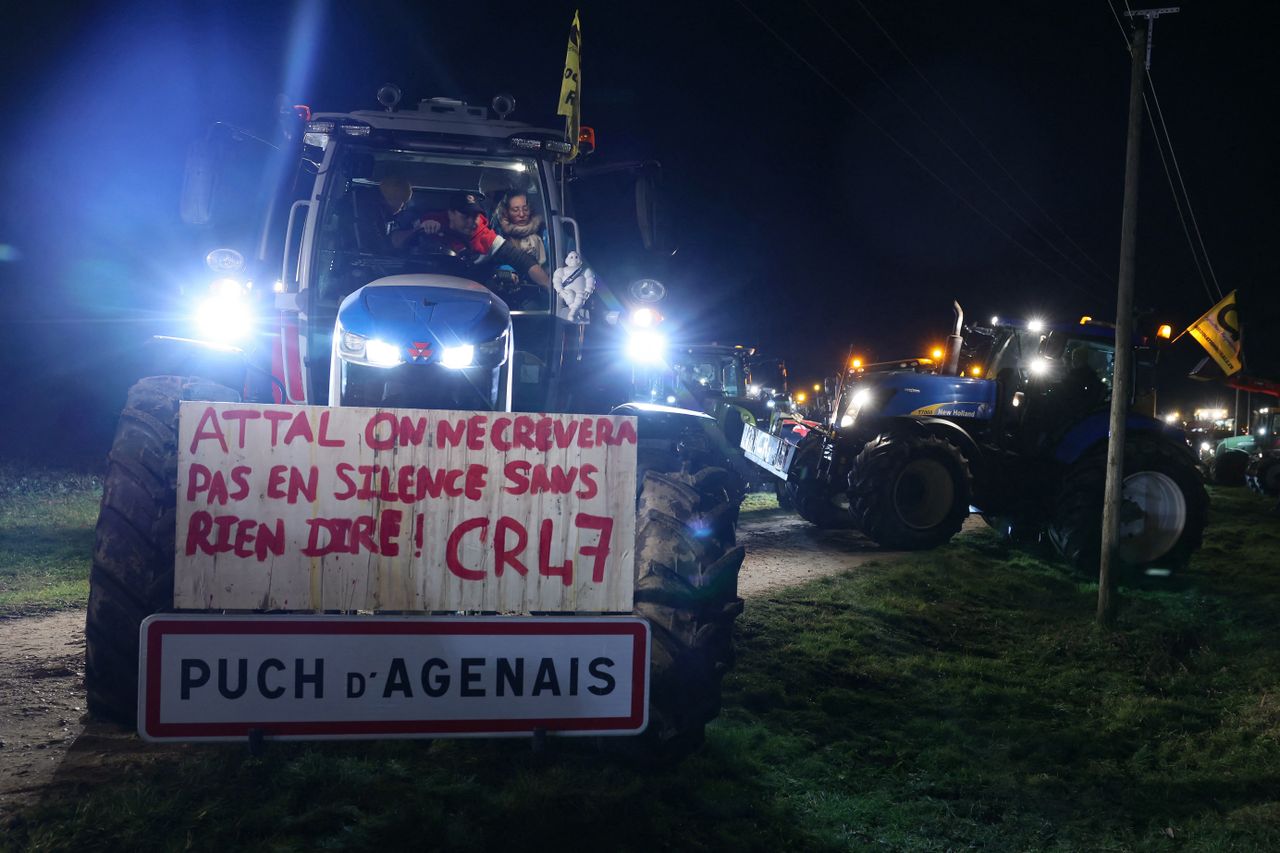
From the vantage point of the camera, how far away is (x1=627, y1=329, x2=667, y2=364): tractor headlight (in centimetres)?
619

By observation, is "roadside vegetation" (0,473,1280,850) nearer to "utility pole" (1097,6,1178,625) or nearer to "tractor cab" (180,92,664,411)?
"utility pole" (1097,6,1178,625)

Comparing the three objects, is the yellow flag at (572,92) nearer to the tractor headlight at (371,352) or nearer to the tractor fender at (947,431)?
the tractor headlight at (371,352)

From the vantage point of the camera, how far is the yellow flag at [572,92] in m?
6.06

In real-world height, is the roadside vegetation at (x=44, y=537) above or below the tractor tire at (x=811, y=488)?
below

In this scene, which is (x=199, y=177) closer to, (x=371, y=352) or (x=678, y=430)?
(x=371, y=352)

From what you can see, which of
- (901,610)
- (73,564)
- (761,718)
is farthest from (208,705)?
(73,564)

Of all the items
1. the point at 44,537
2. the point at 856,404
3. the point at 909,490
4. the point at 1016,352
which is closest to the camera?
the point at 44,537

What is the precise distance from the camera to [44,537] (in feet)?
37.8

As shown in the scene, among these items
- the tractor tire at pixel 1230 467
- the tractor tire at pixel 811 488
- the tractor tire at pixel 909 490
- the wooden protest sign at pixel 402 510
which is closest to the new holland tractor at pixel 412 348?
the wooden protest sign at pixel 402 510

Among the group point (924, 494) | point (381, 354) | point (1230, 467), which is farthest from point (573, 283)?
point (1230, 467)

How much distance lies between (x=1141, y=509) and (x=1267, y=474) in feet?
47.0

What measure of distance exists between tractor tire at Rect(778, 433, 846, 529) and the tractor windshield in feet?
29.5

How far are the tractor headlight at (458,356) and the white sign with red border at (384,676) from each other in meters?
2.24

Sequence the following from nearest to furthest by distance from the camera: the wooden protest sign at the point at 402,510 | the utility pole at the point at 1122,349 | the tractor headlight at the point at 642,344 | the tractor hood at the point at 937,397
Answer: the wooden protest sign at the point at 402,510 < the tractor headlight at the point at 642,344 < the utility pole at the point at 1122,349 < the tractor hood at the point at 937,397
